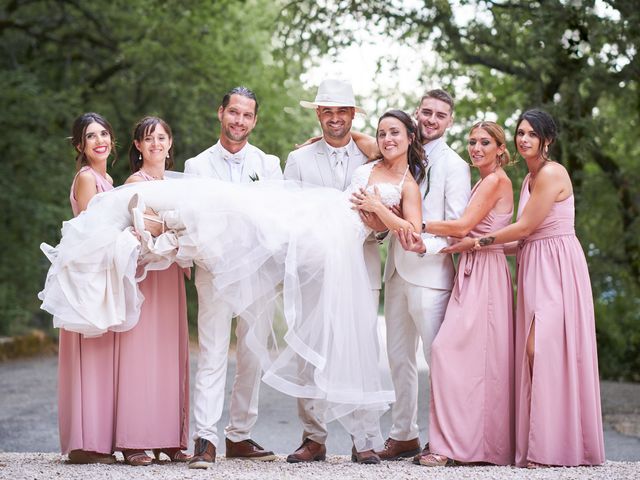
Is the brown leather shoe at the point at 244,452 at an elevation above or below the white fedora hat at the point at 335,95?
below

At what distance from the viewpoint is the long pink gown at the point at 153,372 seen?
240 inches

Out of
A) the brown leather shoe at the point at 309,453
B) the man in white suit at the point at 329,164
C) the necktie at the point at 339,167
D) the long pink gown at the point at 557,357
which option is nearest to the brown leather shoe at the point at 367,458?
the man in white suit at the point at 329,164

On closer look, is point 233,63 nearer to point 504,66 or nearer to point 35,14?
point 35,14

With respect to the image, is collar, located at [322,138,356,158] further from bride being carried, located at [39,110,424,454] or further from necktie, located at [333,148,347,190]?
bride being carried, located at [39,110,424,454]

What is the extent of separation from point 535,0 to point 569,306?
592cm

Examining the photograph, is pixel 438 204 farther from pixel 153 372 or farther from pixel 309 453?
pixel 153 372

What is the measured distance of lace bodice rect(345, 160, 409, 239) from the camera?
613cm

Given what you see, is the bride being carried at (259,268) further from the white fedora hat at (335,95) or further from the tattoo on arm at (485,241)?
the white fedora hat at (335,95)

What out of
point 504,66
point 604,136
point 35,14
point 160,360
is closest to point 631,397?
point 604,136

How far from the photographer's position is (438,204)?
6.35 metres

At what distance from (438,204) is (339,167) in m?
0.72

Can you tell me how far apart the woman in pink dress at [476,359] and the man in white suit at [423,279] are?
0.12 meters

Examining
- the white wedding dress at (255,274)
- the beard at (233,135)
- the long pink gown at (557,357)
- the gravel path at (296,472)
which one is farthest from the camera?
the beard at (233,135)

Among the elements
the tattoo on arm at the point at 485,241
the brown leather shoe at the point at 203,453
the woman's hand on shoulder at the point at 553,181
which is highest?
the woman's hand on shoulder at the point at 553,181
